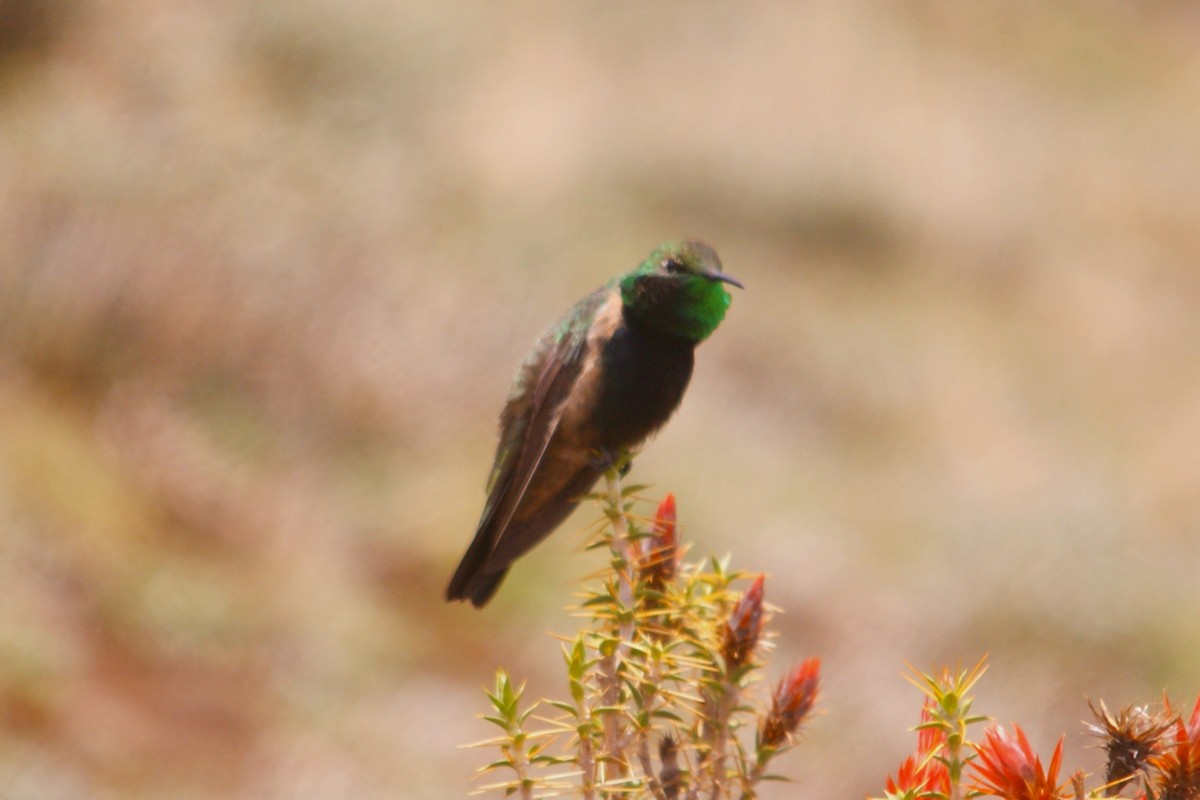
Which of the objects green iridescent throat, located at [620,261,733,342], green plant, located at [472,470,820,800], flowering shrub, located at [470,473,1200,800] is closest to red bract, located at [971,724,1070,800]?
flowering shrub, located at [470,473,1200,800]

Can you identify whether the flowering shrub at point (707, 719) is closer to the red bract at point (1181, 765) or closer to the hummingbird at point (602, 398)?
the red bract at point (1181, 765)

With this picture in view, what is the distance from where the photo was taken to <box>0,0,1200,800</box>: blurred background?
6.37 meters

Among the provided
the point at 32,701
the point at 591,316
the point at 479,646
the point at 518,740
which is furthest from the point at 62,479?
the point at 518,740

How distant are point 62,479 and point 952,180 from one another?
27.5ft

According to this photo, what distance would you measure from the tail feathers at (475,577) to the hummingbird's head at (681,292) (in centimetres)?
82

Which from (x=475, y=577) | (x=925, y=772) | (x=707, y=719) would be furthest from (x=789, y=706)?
(x=475, y=577)

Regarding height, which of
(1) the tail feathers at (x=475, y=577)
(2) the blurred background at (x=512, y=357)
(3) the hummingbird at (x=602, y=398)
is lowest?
(1) the tail feathers at (x=475, y=577)

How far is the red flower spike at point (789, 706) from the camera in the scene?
7.19ft

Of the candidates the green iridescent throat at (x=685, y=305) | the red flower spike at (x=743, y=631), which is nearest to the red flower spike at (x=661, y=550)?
the red flower spike at (x=743, y=631)

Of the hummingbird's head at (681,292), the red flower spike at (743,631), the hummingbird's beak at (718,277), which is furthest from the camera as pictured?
the hummingbird's head at (681,292)

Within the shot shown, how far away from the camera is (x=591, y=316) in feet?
12.3

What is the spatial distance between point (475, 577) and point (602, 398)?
0.65 meters

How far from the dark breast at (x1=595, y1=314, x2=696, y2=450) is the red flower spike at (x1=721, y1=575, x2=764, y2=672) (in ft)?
4.46

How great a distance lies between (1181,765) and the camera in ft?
5.84
